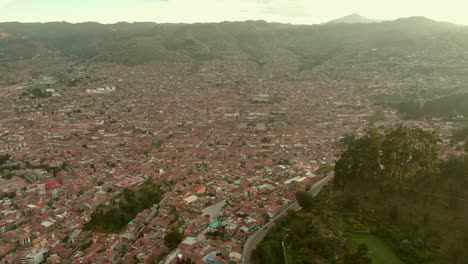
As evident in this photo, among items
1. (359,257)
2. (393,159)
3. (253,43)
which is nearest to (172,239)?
(359,257)

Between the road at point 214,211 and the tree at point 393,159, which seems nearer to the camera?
the tree at point 393,159

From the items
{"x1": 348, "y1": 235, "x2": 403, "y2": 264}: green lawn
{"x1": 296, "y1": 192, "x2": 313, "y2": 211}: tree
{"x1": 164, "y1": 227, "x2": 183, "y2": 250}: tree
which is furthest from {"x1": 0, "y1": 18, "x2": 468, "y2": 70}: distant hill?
{"x1": 164, "y1": 227, "x2": 183, "y2": 250}: tree

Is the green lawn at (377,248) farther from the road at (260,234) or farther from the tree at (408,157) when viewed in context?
the road at (260,234)

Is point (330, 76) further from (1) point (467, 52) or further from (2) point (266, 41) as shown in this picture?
(2) point (266, 41)

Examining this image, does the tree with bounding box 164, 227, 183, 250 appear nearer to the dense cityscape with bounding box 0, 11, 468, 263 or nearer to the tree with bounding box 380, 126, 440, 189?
the dense cityscape with bounding box 0, 11, 468, 263

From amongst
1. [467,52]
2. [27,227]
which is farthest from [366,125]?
[467,52]

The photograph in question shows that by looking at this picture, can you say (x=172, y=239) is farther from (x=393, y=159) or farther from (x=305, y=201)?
(x=393, y=159)

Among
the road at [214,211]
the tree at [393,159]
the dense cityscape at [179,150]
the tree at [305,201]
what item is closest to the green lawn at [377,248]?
the tree at [305,201]

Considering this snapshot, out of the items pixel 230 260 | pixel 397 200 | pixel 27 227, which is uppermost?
pixel 397 200
